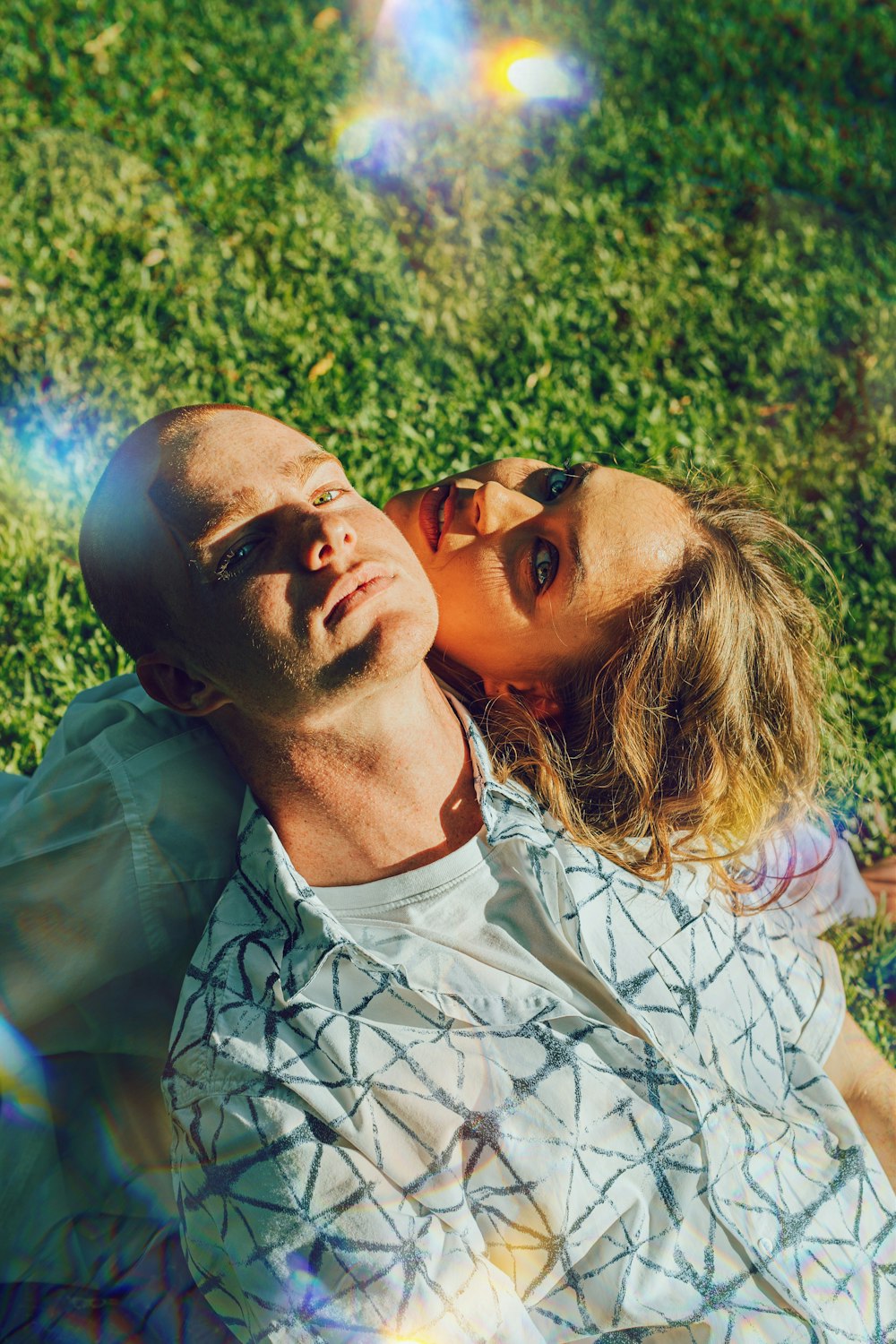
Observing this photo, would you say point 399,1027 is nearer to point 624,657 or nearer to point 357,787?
point 357,787

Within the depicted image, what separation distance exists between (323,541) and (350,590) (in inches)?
5.0

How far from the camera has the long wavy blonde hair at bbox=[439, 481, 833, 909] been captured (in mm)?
3105

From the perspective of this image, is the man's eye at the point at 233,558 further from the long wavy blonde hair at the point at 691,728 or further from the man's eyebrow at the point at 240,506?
the long wavy blonde hair at the point at 691,728

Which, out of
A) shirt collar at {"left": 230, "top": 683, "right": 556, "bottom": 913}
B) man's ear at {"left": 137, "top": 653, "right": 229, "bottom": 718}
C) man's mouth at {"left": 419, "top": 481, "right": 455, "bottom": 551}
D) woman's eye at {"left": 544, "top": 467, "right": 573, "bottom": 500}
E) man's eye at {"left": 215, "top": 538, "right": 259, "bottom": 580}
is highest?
man's eye at {"left": 215, "top": 538, "right": 259, "bottom": 580}

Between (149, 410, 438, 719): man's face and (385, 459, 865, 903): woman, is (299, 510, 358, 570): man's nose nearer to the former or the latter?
(149, 410, 438, 719): man's face

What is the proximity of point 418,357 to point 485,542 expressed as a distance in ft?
7.64

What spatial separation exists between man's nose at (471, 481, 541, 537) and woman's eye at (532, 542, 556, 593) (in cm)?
10

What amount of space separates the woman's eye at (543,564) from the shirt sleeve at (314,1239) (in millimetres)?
1526

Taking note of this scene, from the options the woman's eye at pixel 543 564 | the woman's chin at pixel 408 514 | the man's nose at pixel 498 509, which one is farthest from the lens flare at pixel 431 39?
the woman's eye at pixel 543 564

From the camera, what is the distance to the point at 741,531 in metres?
3.49

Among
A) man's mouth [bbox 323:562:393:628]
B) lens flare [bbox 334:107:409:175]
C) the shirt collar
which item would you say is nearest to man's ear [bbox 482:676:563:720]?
the shirt collar

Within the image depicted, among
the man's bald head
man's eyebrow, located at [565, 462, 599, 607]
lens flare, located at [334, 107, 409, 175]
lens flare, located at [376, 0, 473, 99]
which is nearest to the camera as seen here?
the man's bald head

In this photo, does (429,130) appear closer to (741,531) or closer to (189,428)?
(741,531)

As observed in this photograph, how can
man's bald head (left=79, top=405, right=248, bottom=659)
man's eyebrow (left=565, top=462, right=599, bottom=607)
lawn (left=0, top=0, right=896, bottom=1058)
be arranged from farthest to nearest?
lawn (left=0, top=0, right=896, bottom=1058) < man's eyebrow (left=565, top=462, right=599, bottom=607) < man's bald head (left=79, top=405, right=248, bottom=659)
